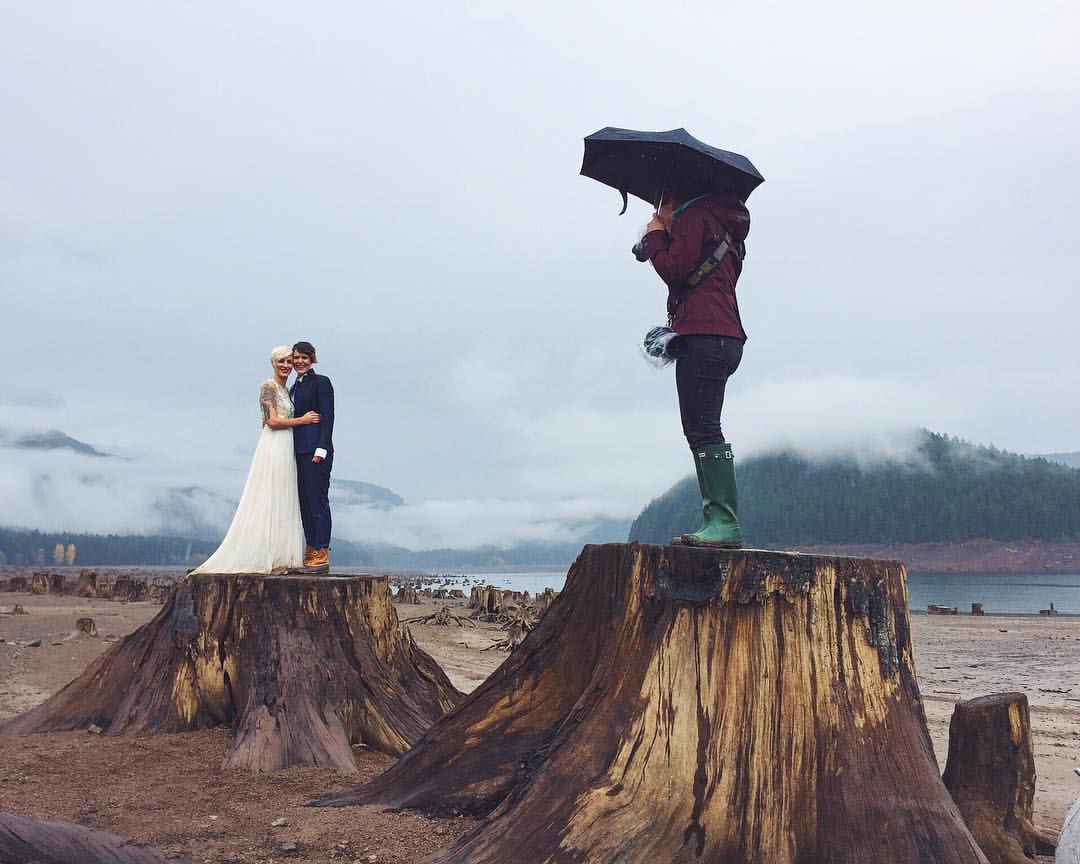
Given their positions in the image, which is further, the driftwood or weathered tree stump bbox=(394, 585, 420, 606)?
weathered tree stump bbox=(394, 585, 420, 606)

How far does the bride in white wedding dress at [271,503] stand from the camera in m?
7.18

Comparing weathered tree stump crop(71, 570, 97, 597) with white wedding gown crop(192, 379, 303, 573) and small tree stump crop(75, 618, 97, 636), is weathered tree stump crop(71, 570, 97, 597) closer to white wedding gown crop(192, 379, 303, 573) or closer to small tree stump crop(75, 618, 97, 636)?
small tree stump crop(75, 618, 97, 636)

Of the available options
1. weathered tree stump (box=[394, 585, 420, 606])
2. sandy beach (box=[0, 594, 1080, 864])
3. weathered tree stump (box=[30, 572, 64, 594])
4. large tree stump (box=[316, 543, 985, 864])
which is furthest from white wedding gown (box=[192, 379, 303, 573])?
weathered tree stump (box=[30, 572, 64, 594])

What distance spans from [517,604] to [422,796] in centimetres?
2491

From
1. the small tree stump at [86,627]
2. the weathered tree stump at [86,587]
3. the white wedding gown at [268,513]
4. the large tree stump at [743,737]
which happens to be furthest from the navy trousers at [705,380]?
Result: the weathered tree stump at [86,587]

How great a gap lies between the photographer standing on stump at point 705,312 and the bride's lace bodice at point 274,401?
4.32 meters

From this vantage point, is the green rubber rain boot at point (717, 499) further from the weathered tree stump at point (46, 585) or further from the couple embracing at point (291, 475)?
the weathered tree stump at point (46, 585)

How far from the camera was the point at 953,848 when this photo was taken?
3.17 metres

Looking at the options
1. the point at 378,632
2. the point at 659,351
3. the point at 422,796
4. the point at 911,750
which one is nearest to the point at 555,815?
the point at 422,796

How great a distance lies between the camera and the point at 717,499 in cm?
420

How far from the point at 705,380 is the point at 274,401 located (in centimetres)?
458

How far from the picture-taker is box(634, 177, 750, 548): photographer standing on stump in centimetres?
430

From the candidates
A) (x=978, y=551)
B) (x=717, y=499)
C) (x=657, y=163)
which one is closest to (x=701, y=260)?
(x=657, y=163)

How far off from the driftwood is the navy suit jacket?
428 centimetres
